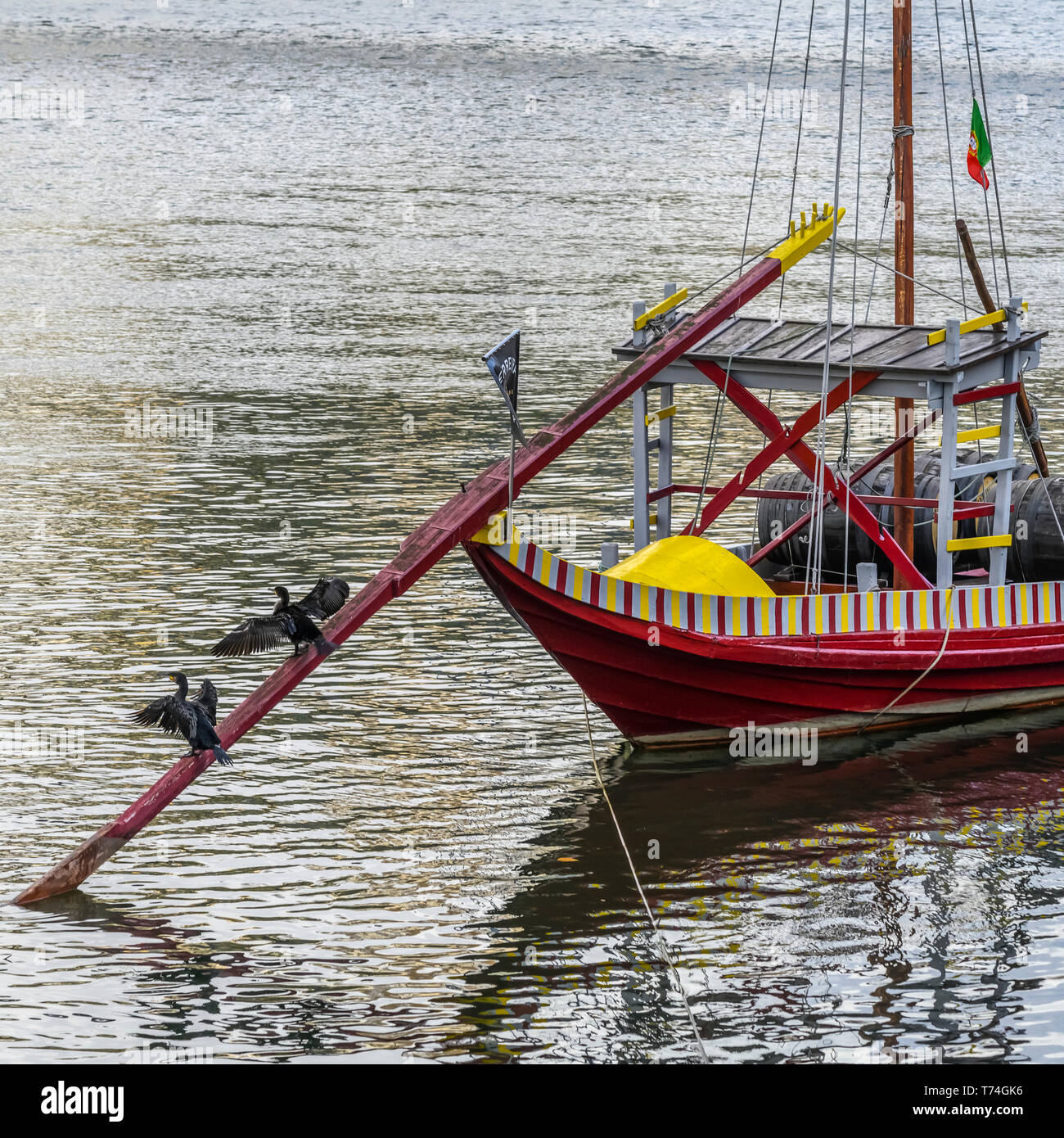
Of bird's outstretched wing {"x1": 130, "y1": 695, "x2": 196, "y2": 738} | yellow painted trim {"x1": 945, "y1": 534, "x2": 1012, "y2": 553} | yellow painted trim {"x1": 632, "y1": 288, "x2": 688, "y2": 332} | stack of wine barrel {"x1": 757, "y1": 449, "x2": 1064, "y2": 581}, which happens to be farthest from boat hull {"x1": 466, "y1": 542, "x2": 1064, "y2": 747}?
yellow painted trim {"x1": 632, "y1": 288, "x2": 688, "y2": 332}

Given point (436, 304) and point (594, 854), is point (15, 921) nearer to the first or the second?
point (594, 854)

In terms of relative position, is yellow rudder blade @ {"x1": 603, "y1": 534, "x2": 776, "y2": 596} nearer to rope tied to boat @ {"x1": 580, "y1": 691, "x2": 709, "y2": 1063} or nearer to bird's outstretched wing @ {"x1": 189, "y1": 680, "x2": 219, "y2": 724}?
rope tied to boat @ {"x1": 580, "y1": 691, "x2": 709, "y2": 1063}

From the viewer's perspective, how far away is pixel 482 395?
34188 mm

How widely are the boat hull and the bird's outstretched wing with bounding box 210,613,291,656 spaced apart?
6.59ft

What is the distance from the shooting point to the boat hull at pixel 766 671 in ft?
52.0

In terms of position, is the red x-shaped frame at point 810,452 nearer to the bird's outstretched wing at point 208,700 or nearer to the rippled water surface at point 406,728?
the rippled water surface at point 406,728

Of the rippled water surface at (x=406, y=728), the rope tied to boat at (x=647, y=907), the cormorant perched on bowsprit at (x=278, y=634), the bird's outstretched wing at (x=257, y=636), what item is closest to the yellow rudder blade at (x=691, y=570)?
the rope tied to boat at (x=647, y=907)

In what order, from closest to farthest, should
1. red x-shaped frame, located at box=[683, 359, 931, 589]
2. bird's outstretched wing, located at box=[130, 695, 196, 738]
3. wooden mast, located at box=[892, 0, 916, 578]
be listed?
bird's outstretched wing, located at box=[130, 695, 196, 738]
red x-shaped frame, located at box=[683, 359, 931, 589]
wooden mast, located at box=[892, 0, 916, 578]

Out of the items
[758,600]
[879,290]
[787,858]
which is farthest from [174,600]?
[879,290]

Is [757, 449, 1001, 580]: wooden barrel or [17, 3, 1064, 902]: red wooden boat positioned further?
[757, 449, 1001, 580]: wooden barrel

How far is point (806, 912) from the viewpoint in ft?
45.5

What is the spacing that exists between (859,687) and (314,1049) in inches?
276

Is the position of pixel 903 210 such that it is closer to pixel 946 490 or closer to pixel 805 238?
pixel 805 238

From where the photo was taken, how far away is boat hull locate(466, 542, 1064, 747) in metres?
15.9
